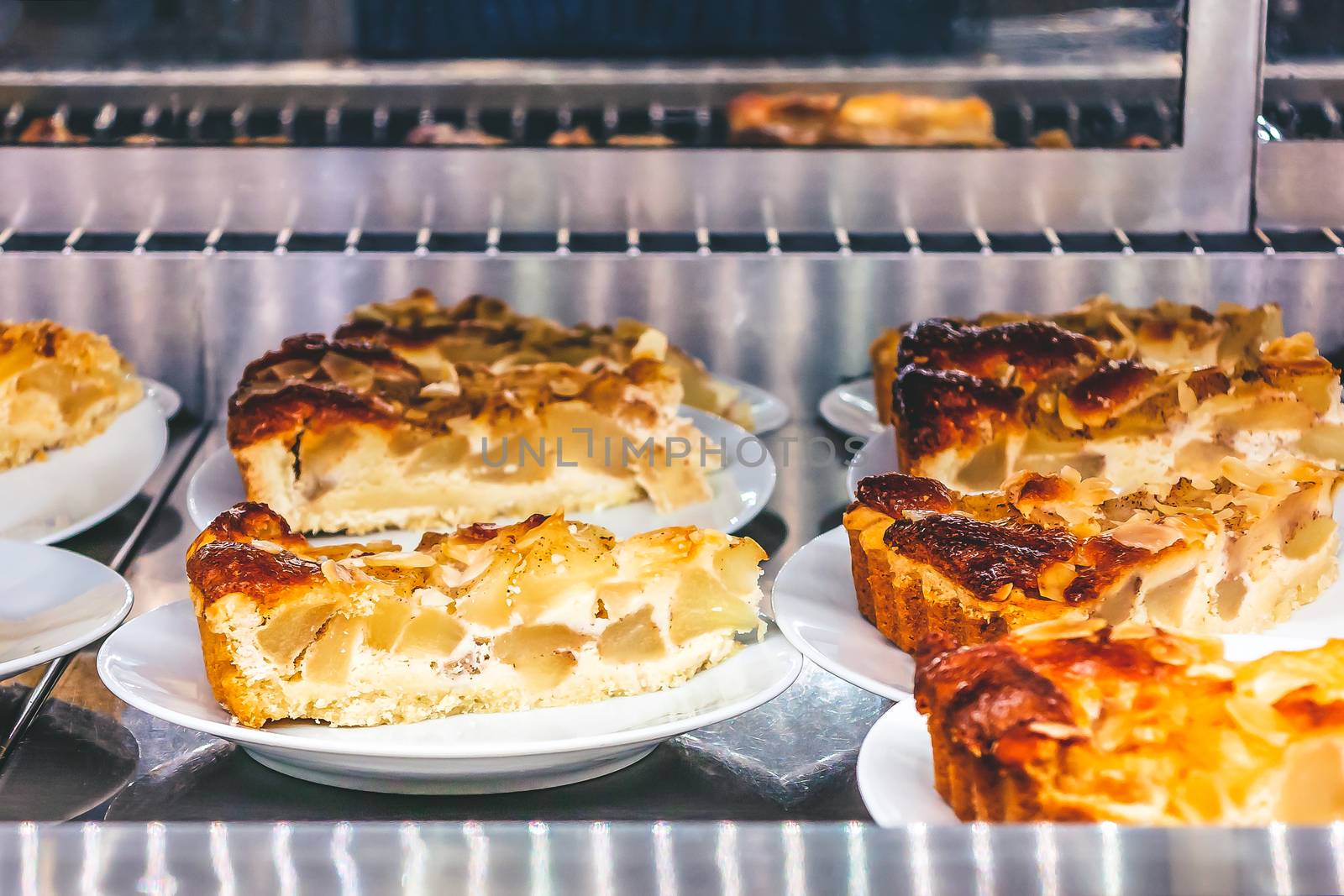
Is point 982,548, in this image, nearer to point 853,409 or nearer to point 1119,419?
point 1119,419

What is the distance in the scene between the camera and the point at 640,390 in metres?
1.86

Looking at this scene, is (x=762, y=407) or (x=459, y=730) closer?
(x=459, y=730)

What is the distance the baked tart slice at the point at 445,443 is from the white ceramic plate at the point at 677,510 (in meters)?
0.02

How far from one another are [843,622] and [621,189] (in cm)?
91

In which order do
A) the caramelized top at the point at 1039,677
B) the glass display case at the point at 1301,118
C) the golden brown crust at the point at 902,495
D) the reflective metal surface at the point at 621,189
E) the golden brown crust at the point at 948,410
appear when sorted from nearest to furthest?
the caramelized top at the point at 1039,677, the golden brown crust at the point at 902,495, the golden brown crust at the point at 948,410, the glass display case at the point at 1301,118, the reflective metal surface at the point at 621,189

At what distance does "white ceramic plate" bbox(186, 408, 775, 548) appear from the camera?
172cm

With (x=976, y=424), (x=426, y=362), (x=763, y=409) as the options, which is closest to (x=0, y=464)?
(x=426, y=362)

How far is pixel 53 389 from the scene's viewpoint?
6.00ft

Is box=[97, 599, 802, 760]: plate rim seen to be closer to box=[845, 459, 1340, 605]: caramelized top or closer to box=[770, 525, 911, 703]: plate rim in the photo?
box=[770, 525, 911, 703]: plate rim

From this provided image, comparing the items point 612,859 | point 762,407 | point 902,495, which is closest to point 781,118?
point 762,407

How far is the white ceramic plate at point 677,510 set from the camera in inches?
67.7

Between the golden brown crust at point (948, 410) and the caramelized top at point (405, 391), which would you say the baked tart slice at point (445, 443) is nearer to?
the caramelized top at point (405, 391)

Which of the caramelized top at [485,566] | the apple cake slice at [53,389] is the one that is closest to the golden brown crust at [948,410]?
the caramelized top at [485,566]

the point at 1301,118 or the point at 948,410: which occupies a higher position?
the point at 1301,118
